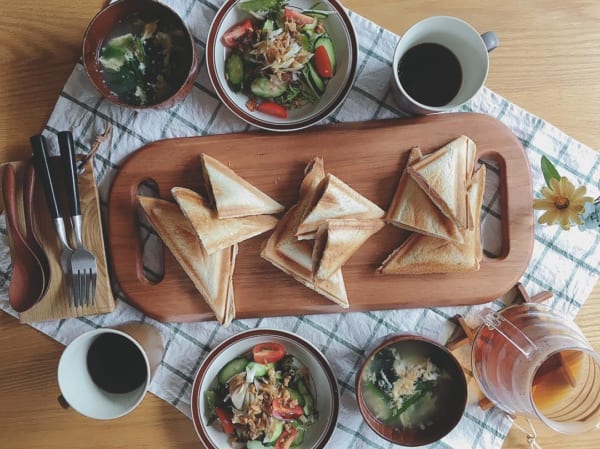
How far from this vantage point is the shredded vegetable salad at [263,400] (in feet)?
4.99

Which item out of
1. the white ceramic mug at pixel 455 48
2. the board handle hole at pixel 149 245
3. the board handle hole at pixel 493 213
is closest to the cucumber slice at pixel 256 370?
the board handle hole at pixel 149 245

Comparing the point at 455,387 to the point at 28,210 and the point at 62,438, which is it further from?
the point at 28,210

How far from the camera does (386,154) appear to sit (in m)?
1.56

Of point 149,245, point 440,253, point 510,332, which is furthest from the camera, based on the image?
point 149,245

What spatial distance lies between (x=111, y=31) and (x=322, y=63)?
0.60m

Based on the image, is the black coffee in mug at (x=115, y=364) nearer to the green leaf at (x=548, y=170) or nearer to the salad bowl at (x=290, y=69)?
the salad bowl at (x=290, y=69)

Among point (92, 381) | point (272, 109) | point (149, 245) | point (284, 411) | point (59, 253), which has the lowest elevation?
point (92, 381)

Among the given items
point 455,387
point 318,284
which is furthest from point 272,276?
point 455,387

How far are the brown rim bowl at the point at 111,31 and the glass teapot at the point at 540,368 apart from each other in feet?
3.38

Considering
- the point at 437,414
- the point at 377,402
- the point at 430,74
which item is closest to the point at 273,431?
Result: the point at 377,402

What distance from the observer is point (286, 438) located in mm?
1540

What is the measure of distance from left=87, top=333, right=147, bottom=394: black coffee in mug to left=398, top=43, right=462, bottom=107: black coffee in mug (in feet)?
3.42

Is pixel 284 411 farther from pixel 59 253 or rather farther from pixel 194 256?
pixel 59 253

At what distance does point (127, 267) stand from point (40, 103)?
1.83 ft
